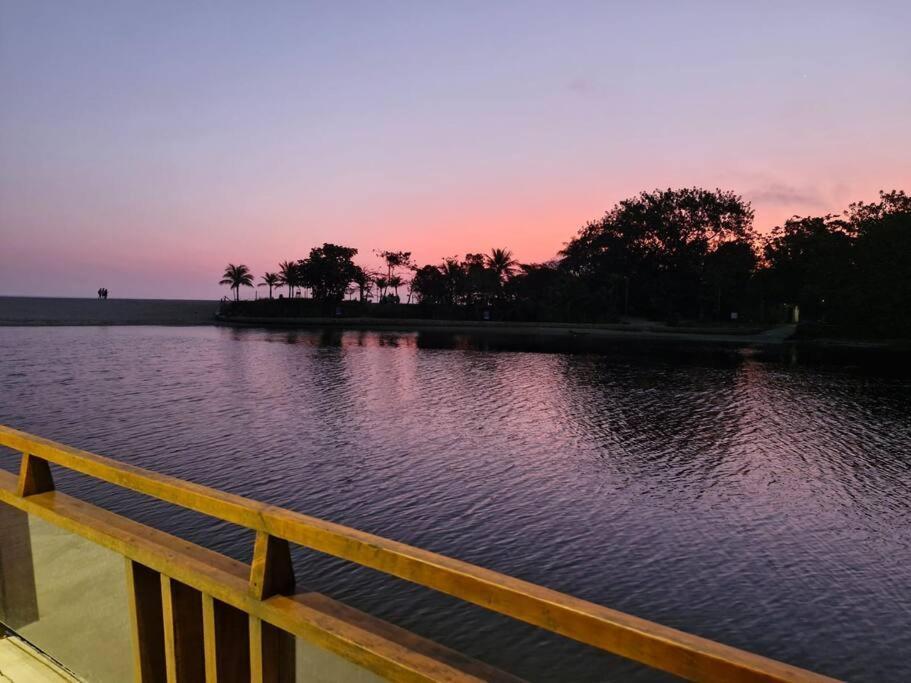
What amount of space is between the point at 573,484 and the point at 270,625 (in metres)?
10.8

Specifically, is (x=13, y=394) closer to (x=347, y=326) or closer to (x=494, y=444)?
(x=494, y=444)

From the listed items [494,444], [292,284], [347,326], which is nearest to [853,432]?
[494,444]

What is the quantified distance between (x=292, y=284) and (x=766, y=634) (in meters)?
115

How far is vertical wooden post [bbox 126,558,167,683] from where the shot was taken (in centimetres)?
314

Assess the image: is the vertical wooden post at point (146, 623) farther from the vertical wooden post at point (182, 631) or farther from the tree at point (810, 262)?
the tree at point (810, 262)

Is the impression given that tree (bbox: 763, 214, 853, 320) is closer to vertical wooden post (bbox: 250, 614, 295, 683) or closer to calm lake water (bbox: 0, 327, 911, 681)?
calm lake water (bbox: 0, 327, 911, 681)

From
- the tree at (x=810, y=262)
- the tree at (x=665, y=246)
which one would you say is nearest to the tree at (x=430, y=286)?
the tree at (x=665, y=246)

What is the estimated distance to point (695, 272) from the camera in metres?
77.5

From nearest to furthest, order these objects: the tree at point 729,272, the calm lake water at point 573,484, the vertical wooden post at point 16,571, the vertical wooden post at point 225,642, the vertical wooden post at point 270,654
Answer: the vertical wooden post at point 270,654, the vertical wooden post at point 225,642, the vertical wooden post at point 16,571, the calm lake water at point 573,484, the tree at point 729,272

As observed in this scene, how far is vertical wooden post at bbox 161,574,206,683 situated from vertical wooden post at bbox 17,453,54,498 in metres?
1.36

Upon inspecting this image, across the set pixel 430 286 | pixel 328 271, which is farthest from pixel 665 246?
pixel 328 271

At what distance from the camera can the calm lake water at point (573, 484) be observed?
24.2 ft

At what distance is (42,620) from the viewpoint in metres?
4.00

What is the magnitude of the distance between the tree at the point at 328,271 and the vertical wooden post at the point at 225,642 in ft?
342
